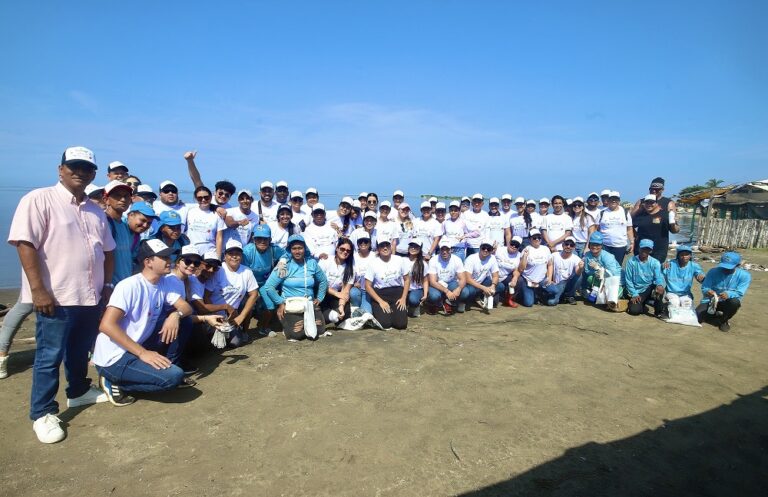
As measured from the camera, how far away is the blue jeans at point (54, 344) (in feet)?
9.57

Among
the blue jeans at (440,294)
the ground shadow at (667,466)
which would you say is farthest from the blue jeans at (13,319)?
the blue jeans at (440,294)

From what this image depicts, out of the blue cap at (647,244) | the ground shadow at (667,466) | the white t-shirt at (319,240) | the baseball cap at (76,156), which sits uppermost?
the baseball cap at (76,156)

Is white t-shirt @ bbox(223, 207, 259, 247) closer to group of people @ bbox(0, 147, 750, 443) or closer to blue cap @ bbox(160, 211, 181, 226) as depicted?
group of people @ bbox(0, 147, 750, 443)

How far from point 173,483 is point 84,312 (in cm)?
140

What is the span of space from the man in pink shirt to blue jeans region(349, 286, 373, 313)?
11.3 feet

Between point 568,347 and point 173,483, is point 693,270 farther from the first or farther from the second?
point 173,483

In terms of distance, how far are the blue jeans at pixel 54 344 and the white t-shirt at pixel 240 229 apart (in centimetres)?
269

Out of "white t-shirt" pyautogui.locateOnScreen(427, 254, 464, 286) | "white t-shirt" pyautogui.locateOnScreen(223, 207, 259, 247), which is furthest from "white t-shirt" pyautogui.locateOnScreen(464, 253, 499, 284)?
"white t-shirt" pyautogui.locateOnScreen(223, 207, 259, 247)

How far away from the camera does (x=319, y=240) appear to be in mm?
6410

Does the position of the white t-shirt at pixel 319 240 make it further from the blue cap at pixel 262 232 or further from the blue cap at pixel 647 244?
the blue cap at pixel 647 244

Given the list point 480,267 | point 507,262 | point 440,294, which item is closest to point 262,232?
point 440,294

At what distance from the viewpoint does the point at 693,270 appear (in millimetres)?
6543

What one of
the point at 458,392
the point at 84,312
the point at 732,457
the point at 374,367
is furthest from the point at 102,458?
the point at 732,457

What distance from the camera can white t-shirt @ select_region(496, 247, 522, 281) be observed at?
7.36 m
